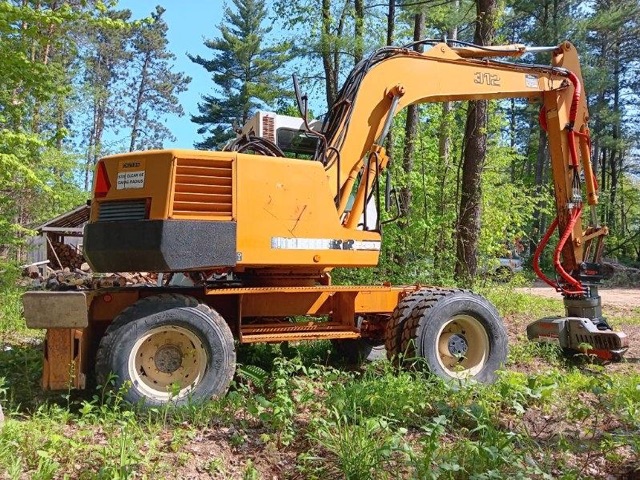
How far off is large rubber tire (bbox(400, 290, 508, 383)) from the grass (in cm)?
36

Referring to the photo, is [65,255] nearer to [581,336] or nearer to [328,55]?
[328,55]

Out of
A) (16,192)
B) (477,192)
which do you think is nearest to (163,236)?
(477,192)

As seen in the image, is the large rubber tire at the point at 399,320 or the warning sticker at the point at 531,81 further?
the warning sticker at the point at 531,81

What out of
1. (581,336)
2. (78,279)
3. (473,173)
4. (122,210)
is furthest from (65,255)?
(581,336)

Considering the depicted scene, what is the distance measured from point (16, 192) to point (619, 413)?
1719 centimetres

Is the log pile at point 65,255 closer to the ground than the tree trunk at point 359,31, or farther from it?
closer to the ground

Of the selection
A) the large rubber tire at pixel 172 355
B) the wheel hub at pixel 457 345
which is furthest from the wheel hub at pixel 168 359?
the wheel hub at pixel 457 345

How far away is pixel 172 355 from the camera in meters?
4.96

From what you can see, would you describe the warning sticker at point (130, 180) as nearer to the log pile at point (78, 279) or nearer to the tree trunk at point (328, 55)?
the log pile at point (78, 279)

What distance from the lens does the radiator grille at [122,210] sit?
496 centimetres

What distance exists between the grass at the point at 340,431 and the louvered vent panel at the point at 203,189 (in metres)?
1.51

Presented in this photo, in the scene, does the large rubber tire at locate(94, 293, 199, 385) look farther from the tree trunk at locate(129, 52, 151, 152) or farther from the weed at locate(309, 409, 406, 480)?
the tree trunk at locate(129, 52, 151, 152)

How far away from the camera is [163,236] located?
4.79 metres

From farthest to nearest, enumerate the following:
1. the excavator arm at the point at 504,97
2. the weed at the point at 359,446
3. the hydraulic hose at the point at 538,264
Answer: the hydraulic hose at the point at 538,264 → the excavator arm at the point at 504,97 → the weed at the point at 359,446
